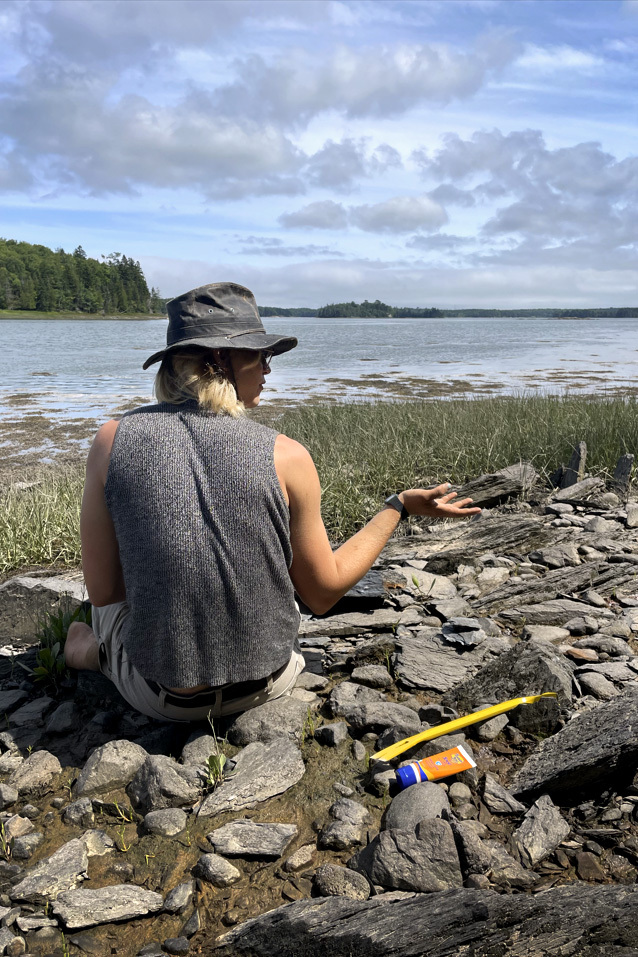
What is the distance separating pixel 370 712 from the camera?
10.2 ft

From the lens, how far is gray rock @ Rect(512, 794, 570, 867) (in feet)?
7.57

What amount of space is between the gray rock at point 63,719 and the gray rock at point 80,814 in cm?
67

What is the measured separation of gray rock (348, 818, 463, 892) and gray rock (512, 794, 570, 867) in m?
0.28

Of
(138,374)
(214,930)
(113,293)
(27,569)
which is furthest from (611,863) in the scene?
(113,293)

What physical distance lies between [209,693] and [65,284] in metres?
123

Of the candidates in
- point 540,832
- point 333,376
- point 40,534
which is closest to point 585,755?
point 540,832

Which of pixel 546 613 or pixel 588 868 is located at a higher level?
pixel 546 613

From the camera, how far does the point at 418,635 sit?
156 inches

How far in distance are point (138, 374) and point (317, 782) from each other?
27.9 meters

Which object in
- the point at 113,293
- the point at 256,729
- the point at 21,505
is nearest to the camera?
the point at 256,729

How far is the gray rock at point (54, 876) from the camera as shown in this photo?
7.20ft

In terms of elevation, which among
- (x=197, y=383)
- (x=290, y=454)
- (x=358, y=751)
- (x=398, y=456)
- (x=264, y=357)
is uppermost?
(x=264, y=357)

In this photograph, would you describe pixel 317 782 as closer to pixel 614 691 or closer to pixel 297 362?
pixel 614 691

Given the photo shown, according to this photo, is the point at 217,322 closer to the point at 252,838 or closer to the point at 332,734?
the point at 332,734
